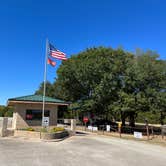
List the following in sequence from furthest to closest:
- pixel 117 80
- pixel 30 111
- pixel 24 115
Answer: pixel 117 80 < pixel 30 111 < pixel 24 115

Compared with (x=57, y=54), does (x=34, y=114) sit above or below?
below

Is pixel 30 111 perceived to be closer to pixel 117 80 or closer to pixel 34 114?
pixel 34 114

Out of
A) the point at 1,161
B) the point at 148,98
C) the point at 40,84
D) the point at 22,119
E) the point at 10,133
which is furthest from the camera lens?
the point at 40,84

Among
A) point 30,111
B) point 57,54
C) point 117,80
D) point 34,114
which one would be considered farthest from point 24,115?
point 117,80

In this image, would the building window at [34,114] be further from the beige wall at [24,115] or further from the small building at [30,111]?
the beige wall at [24,115]

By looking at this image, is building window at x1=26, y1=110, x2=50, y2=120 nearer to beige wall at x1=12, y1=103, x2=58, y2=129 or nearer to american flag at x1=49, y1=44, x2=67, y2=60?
beige wall at x1=12, y1=103, x2=58, y2=129

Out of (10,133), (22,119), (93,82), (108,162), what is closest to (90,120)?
(93,82)

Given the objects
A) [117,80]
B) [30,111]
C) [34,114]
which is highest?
[117,80]

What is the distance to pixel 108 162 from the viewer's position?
31.9 feet

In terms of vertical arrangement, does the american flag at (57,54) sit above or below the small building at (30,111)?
above

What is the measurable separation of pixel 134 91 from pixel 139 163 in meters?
21.1

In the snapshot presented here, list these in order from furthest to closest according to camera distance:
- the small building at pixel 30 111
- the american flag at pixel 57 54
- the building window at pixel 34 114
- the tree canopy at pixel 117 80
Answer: the tree canopy at pixel 117 80 → the building window at pixel 34 114 → the small building at pixel 30 111 → the american flag at pixel 57 54

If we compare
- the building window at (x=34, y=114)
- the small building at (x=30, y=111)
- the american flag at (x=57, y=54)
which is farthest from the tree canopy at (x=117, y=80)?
the american flag at (x=57, y=54)

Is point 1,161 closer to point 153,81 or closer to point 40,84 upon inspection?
point 153,81
